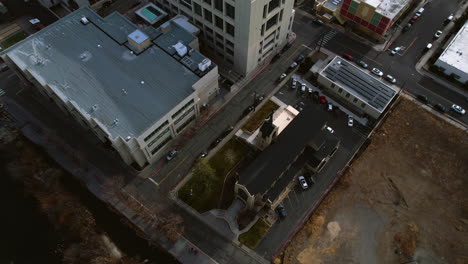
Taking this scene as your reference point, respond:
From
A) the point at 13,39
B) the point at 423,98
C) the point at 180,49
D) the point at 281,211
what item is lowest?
the point at 281,211

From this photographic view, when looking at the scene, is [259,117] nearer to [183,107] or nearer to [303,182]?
[303,182]

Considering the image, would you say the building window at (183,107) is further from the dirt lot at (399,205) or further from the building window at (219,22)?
the dirt lot at (399,205)

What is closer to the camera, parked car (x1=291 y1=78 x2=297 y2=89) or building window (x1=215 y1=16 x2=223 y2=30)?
building window (x1=215 y1=16 x2=223 y2=30)

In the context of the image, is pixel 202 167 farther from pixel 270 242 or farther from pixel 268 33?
pixel 268 33

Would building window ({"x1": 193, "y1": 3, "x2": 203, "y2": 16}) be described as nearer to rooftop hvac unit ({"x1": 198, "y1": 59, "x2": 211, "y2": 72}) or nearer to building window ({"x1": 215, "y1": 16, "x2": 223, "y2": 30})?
building window ({"x1": 215, "y1": 16, "x2": 223, "y2": 30})

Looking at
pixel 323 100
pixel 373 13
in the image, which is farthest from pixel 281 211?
pixel 373 13

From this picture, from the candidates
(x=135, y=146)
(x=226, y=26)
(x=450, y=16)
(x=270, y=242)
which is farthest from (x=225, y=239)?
(x=450, y=16)

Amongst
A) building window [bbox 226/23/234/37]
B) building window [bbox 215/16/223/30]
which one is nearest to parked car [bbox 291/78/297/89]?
building window [bbox 226/23/234/37]
